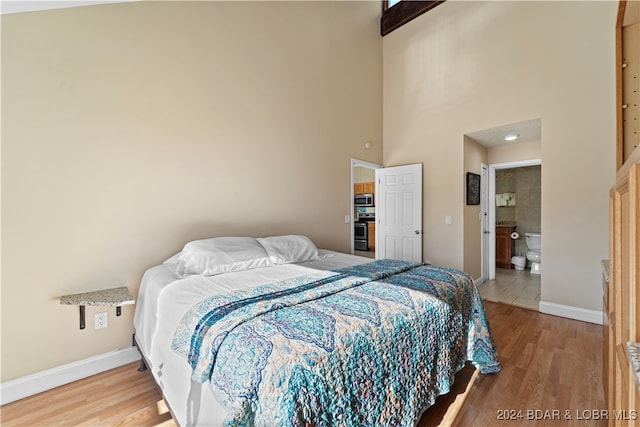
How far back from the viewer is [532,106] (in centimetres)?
327

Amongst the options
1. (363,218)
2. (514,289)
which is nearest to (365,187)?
(363,218)

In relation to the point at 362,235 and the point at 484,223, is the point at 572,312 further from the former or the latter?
the point at 362,235

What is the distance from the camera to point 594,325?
2.88m

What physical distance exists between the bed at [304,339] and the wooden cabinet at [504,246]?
4.25 metres

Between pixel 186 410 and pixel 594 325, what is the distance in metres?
3.85

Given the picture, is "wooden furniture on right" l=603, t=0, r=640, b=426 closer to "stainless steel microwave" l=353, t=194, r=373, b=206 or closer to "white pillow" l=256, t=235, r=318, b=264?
"white pillow" l=256, t=235, r=318, b=264

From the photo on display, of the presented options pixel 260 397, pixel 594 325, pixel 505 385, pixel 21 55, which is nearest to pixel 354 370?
pixel 260 397

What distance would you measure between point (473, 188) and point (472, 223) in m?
→ 0.52

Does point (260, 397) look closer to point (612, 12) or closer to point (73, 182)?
point (73, 182)

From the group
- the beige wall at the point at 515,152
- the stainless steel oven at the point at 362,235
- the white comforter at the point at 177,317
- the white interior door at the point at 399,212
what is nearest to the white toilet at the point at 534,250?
the beige wall at the point at 515,152

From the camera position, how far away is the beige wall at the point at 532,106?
2.91 meters

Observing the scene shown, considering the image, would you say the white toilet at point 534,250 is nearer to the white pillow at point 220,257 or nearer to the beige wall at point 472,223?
the beige wall at point 472,223

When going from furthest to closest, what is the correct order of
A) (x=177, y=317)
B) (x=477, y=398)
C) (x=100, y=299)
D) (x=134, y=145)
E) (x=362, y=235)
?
(x=362, y=235)
(x=134, y=145)
(x=100, y=299)
(x=477, y=398)
(x=177, y=317)

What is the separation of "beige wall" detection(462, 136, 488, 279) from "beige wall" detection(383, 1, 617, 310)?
0.38ft
